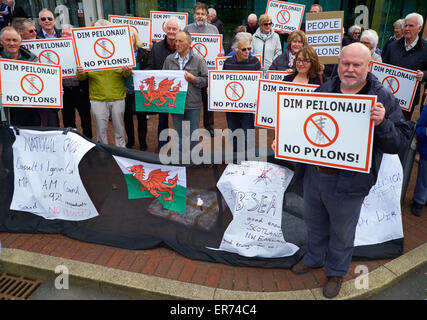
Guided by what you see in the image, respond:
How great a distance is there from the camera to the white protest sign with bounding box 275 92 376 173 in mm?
2463

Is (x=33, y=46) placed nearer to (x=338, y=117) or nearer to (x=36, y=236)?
(x=36, y=236)

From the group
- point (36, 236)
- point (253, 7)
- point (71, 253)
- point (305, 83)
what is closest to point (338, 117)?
point (305, 83)

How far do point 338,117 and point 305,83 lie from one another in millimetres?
1558

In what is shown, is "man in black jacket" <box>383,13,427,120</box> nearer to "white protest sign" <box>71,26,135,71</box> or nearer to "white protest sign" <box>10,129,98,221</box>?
"white protest sign" <box>71,26,135,71</box>

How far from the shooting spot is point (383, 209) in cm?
354

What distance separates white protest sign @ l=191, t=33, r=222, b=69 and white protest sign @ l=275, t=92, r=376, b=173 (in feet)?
13.0

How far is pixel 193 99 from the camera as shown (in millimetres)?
5051

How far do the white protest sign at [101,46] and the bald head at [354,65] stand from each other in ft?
10.7

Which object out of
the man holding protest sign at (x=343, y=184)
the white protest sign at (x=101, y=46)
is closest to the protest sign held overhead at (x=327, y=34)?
the white protest sign at (x=101, y=46)

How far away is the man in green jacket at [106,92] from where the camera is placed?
4.94 m

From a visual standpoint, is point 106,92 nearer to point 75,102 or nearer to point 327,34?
point 75,102

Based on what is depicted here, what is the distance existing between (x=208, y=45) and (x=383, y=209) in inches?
169

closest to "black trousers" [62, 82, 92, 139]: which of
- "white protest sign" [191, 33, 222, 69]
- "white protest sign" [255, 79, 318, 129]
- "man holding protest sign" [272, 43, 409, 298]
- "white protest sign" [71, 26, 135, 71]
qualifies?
"white protest sign" [71, 26, 135, 71]

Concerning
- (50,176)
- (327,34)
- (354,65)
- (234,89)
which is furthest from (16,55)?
(327,34)
